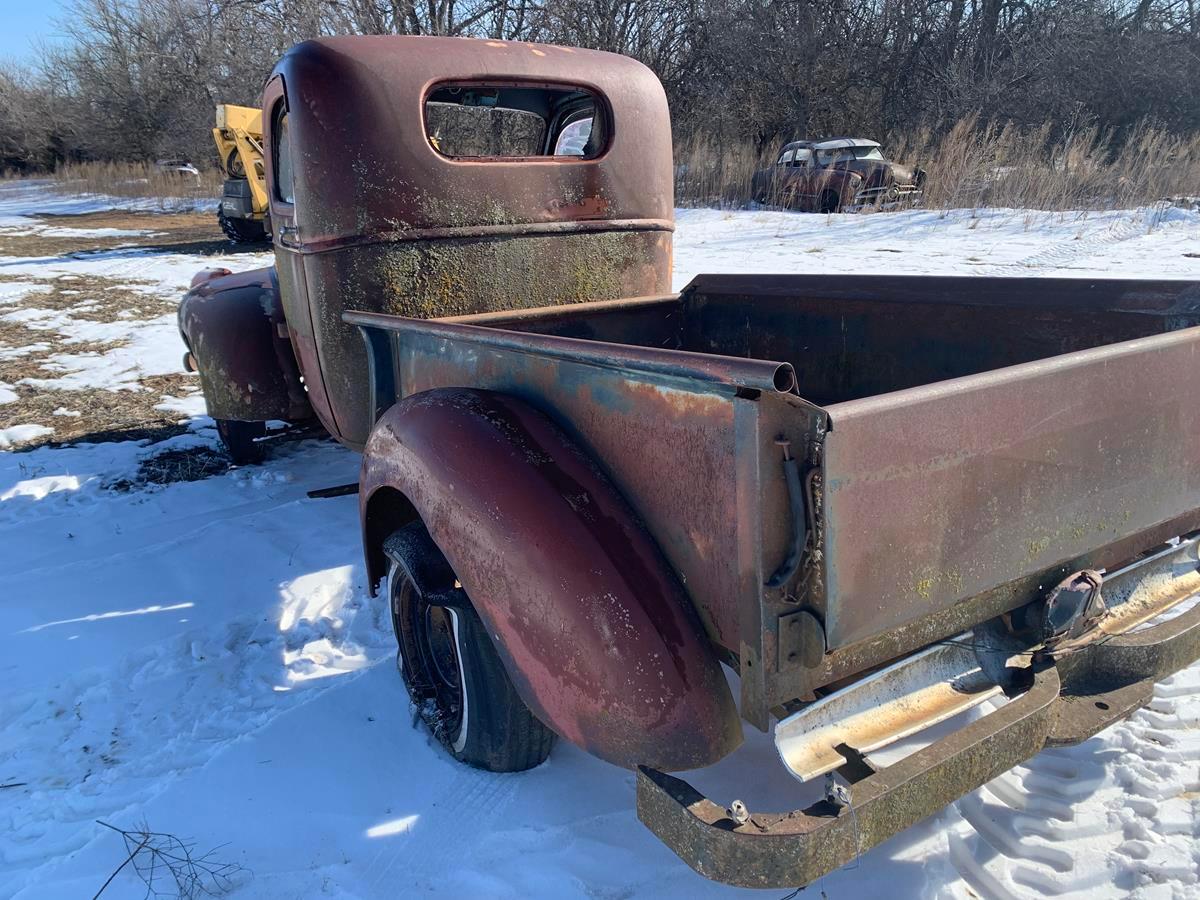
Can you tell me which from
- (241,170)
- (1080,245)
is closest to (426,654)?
(1080,245)

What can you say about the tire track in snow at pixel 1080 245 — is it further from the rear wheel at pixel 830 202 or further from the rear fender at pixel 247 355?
the rear fender at pixel 247 355

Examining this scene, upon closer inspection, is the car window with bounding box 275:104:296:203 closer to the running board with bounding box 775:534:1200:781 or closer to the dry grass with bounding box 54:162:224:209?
the running board with bounding box 775:534:1200:781

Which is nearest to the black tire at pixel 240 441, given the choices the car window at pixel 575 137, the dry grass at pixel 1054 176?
the car window at pixel 575 137

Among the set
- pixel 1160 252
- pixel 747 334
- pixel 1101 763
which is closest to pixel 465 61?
pixel 747 334

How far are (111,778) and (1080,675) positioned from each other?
246cm

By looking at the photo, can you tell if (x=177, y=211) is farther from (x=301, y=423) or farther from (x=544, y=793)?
(x=544, y=793)

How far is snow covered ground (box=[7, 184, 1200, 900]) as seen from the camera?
193cm

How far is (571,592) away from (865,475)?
580 millimetres

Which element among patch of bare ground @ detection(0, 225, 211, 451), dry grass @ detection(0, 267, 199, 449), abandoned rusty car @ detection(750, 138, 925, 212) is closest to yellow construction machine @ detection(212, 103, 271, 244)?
patch of bare ground @ detection(0, 225, 211, 451)

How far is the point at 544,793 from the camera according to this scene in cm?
219

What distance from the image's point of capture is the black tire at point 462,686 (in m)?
2.04

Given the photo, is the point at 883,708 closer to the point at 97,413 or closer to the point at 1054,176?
the point at 97,413

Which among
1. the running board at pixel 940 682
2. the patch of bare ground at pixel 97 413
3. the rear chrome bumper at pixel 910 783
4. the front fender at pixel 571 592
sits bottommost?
the patch of bare ground at pixel 97 413

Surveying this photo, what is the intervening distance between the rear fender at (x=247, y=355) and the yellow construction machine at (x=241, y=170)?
9.55 m
